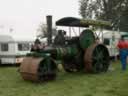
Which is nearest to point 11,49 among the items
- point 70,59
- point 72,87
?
point 70,59

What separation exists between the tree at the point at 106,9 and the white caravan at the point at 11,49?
1588cm

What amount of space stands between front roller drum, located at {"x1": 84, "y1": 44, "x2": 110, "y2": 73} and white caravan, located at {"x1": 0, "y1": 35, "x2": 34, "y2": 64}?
260 inches

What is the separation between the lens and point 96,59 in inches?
476

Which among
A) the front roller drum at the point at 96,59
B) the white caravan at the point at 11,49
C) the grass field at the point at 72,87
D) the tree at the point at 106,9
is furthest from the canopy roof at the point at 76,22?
the tree at the point at 106,9

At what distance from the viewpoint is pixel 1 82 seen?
1059 centimetres

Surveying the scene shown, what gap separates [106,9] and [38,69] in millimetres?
24023

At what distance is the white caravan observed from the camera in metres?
17.5

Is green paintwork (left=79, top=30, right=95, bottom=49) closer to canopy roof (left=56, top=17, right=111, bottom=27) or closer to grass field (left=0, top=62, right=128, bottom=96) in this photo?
canopy roof (left=56, top=17, right=111, bottom=27)

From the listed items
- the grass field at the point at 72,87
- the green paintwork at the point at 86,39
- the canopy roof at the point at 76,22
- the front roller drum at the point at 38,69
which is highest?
the canopy roof at the point at 76,22

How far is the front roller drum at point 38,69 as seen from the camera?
9.61 metres

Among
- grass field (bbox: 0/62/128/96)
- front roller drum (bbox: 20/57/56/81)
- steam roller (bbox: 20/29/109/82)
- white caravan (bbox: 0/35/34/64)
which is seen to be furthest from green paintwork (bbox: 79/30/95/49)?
white caravan (bbox: 0/35/34/64)

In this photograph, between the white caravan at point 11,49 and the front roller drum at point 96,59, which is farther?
the white caravan at point 11,49

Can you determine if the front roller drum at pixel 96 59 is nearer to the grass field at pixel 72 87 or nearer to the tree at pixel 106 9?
the grass field at pixel 72 87

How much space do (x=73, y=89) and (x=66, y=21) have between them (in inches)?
165
